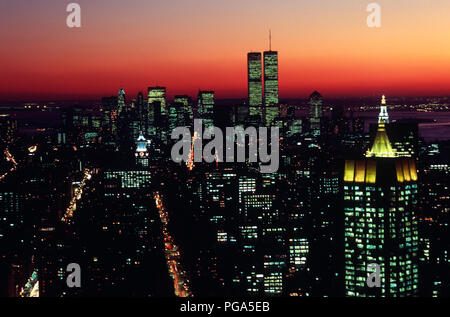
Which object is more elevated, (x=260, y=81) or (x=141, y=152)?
(x=260, y=81)

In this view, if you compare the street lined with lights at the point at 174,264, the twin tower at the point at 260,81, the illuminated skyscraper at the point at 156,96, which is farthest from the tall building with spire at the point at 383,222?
the illuminated skyscraper at the point at 156,96

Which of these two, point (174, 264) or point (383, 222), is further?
point (174, 264)

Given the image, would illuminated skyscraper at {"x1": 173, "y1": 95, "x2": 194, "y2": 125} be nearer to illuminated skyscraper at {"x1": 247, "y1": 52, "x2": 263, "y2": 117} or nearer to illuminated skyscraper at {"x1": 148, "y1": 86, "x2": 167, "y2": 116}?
illuminated skyscraper at {"x1": 148, "y1": 86, "x2": 167, "y2": 116}

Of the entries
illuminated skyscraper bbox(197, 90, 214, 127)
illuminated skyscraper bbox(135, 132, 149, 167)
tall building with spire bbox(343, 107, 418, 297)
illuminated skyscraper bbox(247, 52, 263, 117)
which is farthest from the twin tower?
tall building with spire bbox(343, 107, 418, 297)

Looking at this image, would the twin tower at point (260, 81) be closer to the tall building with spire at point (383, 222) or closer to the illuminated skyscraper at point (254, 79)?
the illuminated skyscraper at point (254, 79)

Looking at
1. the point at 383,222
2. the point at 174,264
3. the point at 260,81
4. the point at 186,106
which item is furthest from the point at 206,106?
the point at 383,222

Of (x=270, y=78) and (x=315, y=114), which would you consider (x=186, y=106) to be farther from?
(x=315, y=114)

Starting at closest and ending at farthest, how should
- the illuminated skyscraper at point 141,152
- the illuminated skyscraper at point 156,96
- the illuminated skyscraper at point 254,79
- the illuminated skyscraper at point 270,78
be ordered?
the illuminated skyscraper at point 141,152, the illuminated skyscraper at point 270,78, the illuminated skyscraper at point 254,79, the illuminated skyscraper at point 156,96
